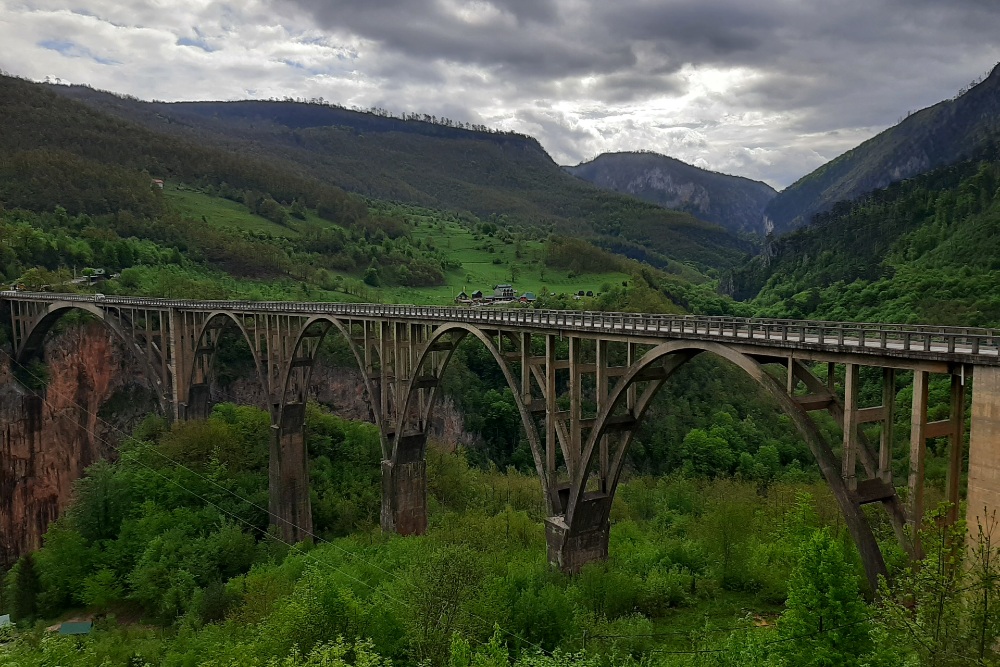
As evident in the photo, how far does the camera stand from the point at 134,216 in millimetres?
107250

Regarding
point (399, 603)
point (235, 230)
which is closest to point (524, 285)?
point (235, 230)

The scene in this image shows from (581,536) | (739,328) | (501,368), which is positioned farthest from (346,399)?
(739,328)

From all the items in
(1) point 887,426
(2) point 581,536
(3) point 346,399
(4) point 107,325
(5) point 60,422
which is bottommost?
(3) point 346,399

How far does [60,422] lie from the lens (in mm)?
56500

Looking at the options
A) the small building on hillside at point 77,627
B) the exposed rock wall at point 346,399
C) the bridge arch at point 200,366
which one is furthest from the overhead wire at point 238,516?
the exposed rock wall at point 346,399

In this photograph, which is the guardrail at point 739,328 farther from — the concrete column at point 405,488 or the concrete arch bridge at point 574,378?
the concrete column at point 405,488

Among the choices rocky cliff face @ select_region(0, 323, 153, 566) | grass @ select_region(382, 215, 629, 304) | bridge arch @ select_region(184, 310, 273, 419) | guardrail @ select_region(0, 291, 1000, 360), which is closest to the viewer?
guardrail @ select_region(0, 291, 1000, 360)

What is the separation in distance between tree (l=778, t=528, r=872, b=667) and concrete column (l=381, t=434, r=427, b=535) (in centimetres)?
2478

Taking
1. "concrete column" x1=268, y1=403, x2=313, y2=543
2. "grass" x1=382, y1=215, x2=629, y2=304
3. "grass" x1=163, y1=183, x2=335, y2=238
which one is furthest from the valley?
"grass" x1=382, y1=215, x2=629, y2=304

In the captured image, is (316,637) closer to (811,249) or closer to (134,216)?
(134,216)

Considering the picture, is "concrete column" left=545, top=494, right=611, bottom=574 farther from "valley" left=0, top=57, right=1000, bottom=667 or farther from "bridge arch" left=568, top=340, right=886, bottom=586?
"valley" left=0, top=57, right=1000, bottom=667

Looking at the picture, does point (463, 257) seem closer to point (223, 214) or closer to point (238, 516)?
point (223, 214)

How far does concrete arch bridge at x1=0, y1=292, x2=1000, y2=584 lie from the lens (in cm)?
1472

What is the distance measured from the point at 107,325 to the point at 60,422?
10145mm
